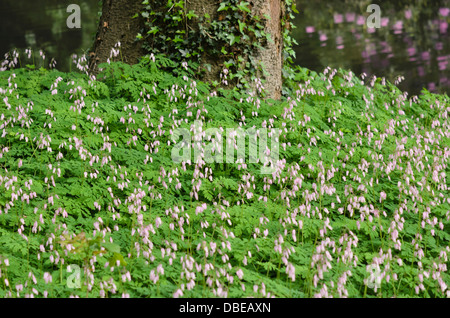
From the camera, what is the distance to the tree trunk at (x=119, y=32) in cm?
944

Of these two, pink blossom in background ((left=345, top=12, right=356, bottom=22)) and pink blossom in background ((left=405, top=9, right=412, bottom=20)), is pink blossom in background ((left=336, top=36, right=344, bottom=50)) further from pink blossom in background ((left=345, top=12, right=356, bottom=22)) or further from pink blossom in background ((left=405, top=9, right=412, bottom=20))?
pink blossom in background ((left=405, top=9, right=412, bottom=20))

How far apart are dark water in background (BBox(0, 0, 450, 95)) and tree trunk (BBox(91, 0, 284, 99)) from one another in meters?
10.1

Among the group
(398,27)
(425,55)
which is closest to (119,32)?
(425,55)

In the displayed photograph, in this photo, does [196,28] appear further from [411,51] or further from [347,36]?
[347,36]

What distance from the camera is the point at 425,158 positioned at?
324 inches

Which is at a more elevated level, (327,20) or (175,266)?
(327,20)

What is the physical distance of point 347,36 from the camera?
24234 millimetres

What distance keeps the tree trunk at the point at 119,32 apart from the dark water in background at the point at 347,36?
10599 mm

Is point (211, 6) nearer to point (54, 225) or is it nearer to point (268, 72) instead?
point (268, 72)

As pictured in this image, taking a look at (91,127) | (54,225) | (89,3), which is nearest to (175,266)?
(54,225)

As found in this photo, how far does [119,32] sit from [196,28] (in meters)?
1.44

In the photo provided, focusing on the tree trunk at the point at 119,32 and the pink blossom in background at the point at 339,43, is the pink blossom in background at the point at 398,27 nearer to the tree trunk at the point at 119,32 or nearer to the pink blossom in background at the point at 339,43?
the pink blossom in background at the point at 339,43

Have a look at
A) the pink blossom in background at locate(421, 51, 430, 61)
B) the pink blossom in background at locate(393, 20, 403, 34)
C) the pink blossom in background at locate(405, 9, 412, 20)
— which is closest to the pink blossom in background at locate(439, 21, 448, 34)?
the pink blossom in background at locate(405, 9, 412, 20)
